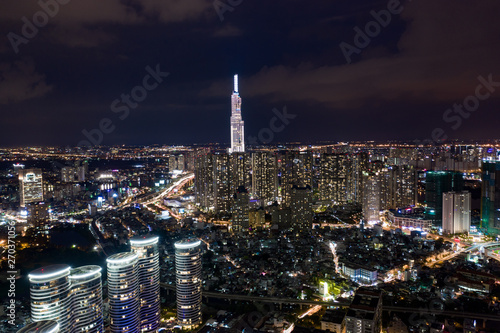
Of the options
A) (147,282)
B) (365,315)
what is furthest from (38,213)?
(365,315)

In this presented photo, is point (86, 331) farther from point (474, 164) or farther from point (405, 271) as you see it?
point (474, 164)

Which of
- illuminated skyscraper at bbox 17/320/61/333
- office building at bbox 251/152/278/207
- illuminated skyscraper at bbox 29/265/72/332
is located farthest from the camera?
office building at bbox 251/152/278/207

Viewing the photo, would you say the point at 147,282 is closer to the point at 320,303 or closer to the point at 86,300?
the point at 86,300

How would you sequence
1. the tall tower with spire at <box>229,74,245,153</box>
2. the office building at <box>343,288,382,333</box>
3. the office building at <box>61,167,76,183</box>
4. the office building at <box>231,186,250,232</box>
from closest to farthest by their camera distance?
1. the office building at <box>343,288,382,333</box>
2. the office building at <box>231,186,250,232</box>
3. the office building at <box>61,167,76,183</box>
4. the tall tower with spire at <box>229,74,245,153</box>

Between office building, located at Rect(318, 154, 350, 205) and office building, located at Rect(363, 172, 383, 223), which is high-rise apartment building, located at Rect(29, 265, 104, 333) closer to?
office building, located at Rect(363, 172, 383, 223)

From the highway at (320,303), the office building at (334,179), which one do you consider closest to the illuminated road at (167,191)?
the office building at (334,179)

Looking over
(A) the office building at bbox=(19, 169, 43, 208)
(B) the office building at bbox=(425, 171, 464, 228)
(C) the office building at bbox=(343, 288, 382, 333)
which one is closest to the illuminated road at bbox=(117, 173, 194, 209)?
(A) the office building at bbox=(19, 169, 43, 208)
